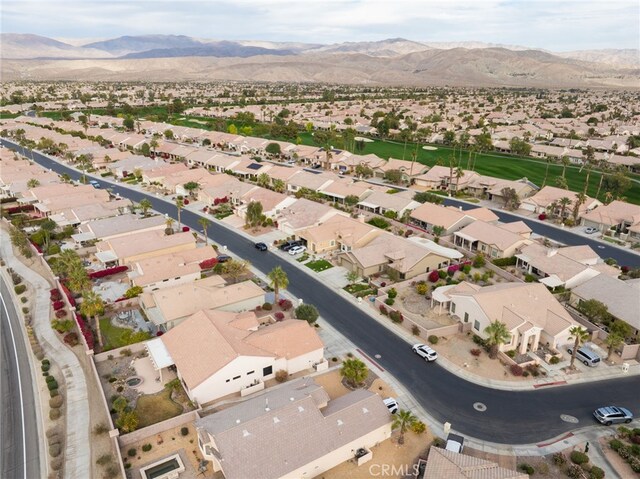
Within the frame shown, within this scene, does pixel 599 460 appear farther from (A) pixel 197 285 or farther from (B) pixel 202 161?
(B) pixel 202 161

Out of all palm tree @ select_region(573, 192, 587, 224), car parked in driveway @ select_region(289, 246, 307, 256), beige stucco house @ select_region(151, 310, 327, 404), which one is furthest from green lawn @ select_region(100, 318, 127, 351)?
palm tree @ select_region(573, 192, 587, 224)

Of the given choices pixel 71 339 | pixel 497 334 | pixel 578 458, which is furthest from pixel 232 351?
pixel 578 458

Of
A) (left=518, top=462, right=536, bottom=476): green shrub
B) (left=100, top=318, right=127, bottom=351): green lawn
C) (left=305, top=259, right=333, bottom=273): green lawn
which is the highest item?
(left=305, top=259, right=333, bottom=273): green lawn

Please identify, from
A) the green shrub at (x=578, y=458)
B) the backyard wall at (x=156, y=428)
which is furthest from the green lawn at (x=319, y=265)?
the green shrub at (x=578, y=458)

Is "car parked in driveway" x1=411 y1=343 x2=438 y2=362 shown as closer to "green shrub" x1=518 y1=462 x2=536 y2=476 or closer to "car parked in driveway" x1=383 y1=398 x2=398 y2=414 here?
"car parked in driveway" x1=383 y1=398 x2=398 y2=414

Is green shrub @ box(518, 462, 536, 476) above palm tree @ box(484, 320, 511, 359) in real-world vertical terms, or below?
below

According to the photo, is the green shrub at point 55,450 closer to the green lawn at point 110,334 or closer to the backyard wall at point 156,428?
the backyard wall at point 156,428
